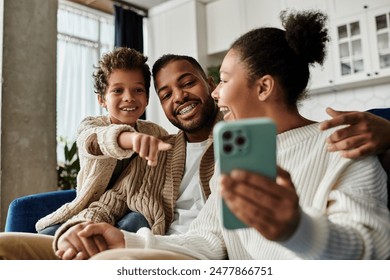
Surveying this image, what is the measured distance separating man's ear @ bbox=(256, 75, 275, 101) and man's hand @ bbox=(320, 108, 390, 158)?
0.09m

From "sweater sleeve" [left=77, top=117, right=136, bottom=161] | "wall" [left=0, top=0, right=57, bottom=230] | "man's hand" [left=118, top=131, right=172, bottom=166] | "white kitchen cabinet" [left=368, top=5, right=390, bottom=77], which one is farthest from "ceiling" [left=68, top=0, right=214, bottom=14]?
"man's hand" [left=118, top=131, right=172, bottom=166]

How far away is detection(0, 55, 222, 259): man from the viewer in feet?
2.54

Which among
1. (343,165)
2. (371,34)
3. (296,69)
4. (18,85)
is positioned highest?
(371,34)

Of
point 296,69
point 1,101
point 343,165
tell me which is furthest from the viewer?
point 1,101

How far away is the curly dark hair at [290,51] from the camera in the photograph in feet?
1.90

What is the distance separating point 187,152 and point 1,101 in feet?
1.96

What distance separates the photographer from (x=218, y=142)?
0.32 metres

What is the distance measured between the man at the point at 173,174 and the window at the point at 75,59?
1549 mm

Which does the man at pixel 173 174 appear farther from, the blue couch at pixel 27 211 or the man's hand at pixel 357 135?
the man's hand at pixel 357 135

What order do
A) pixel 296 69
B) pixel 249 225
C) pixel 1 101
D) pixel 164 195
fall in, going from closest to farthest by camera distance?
pixel 249 225
pixel 296 69
pixel 164 195
pixel 1 101

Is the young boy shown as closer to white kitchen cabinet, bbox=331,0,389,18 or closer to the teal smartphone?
the teal smartphone

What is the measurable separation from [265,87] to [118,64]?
42 centimetres
